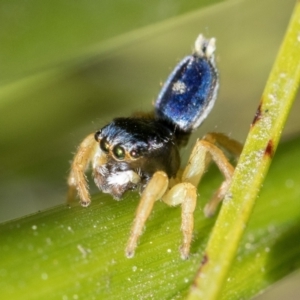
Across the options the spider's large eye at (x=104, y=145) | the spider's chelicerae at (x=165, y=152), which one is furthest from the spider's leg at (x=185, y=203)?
the spider's large eye at (x=104, y=145)

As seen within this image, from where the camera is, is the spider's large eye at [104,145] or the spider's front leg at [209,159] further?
the spider's large eye at [104,145]

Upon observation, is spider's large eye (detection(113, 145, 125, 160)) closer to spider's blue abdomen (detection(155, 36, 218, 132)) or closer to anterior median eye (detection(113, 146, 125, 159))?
anterior median eye (detection(113, 146, 125, 159))

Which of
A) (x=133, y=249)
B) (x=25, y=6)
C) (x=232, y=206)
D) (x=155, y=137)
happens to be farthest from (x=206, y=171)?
(x=25, y=6)

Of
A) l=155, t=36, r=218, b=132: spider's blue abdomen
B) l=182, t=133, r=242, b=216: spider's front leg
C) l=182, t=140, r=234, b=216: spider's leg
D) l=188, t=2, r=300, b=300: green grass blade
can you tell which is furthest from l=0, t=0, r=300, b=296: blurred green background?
l=188, t=2, r=300, b=300: green grass blade

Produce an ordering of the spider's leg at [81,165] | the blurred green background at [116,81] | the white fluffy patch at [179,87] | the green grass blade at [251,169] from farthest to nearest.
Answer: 1. the white fluffy patch at [179,87]
2. the blurred green background at [116,81]
3. the spider's leg at [81,165]
4. the green grass blade at [251,169]

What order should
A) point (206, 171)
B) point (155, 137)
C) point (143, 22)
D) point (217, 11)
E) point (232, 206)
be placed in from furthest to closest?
point (217, 11) < point (143, 22) < point (155, 137) < point (206, 171) < point (232, 206)

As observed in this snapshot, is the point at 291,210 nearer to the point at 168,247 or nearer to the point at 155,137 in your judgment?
the point at 168,247

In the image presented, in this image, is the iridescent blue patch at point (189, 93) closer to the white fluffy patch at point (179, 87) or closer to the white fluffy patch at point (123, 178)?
the white fluffy patch at point (179, 87)
